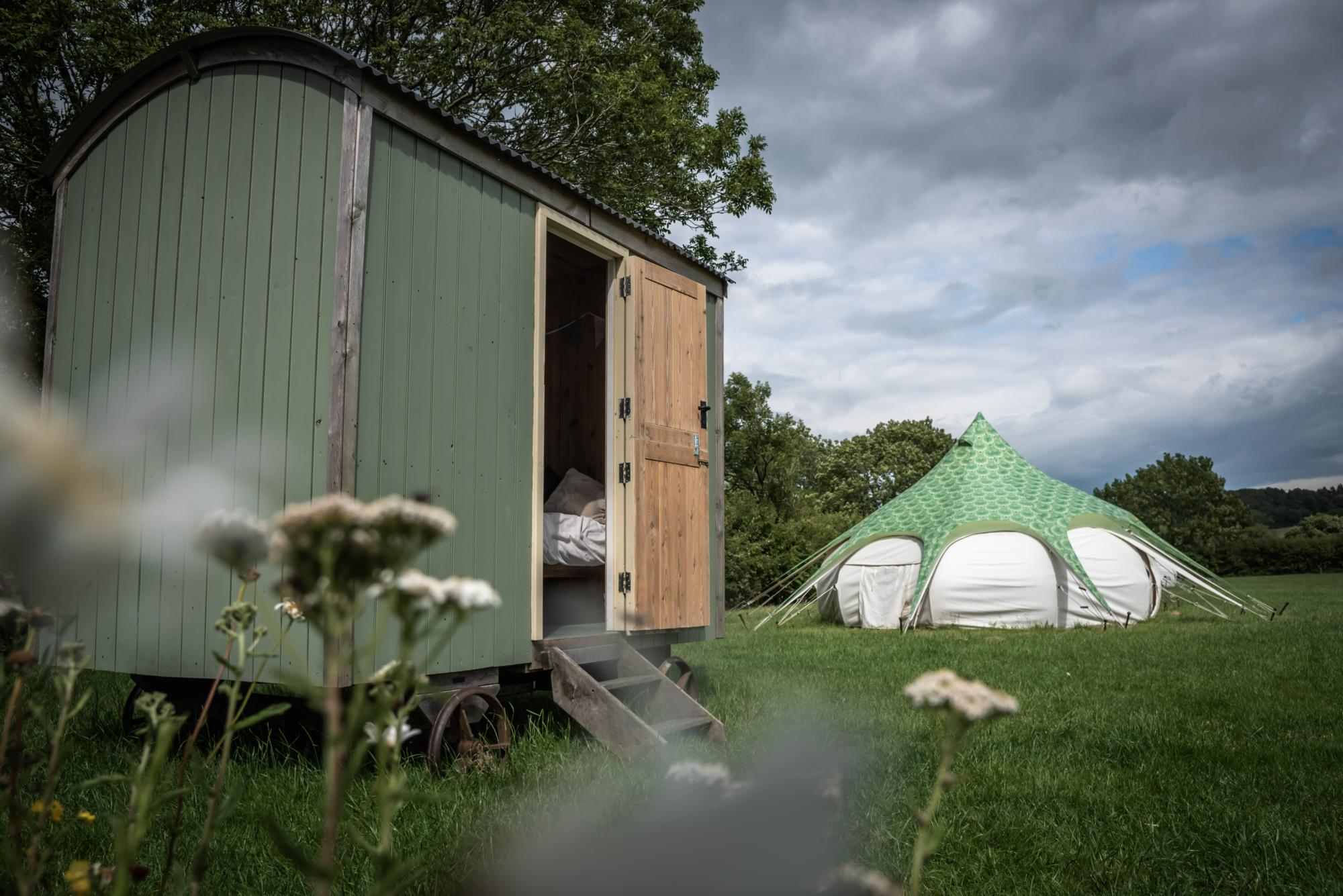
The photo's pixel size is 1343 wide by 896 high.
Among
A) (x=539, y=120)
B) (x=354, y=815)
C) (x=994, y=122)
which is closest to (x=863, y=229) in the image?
(x=539, y=120)

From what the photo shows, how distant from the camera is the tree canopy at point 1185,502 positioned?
42.2 metres

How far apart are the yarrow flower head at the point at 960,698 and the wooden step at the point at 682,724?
11.5 ft

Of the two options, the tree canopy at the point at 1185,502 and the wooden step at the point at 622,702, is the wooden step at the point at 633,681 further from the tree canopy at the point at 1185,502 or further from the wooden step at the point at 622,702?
the tree canopy at the point at 1185,502

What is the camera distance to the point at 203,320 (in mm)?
4012

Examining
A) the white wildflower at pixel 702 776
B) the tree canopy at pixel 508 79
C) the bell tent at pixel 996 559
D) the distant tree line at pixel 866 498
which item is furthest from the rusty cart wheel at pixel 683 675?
the distant tree line at pixel 866 498

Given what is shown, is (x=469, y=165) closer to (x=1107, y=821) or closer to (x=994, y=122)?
(x=994, y=122)

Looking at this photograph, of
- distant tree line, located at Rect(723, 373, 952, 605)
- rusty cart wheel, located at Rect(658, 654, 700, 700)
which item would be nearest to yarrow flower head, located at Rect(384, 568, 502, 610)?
rusty cart wheel, located at Rect(658, 654, 700, 700)

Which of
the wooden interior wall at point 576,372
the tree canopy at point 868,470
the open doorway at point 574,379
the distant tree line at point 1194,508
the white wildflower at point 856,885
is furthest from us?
the distant tree line at point 1194,508

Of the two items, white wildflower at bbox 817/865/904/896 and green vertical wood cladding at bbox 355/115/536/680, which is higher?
green vertical wood cladding at bbox 355/115/536/680

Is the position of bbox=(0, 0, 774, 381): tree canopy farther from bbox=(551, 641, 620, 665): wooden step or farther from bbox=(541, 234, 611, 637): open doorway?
bbox=(551, 641, 620, 665): wooden step

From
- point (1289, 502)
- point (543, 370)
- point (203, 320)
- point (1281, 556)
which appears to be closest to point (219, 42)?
point (203, 320)

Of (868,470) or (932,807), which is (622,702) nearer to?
(932,807)

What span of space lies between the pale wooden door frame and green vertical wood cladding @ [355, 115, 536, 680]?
0.05m

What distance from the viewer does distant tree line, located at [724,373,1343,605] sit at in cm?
1927
